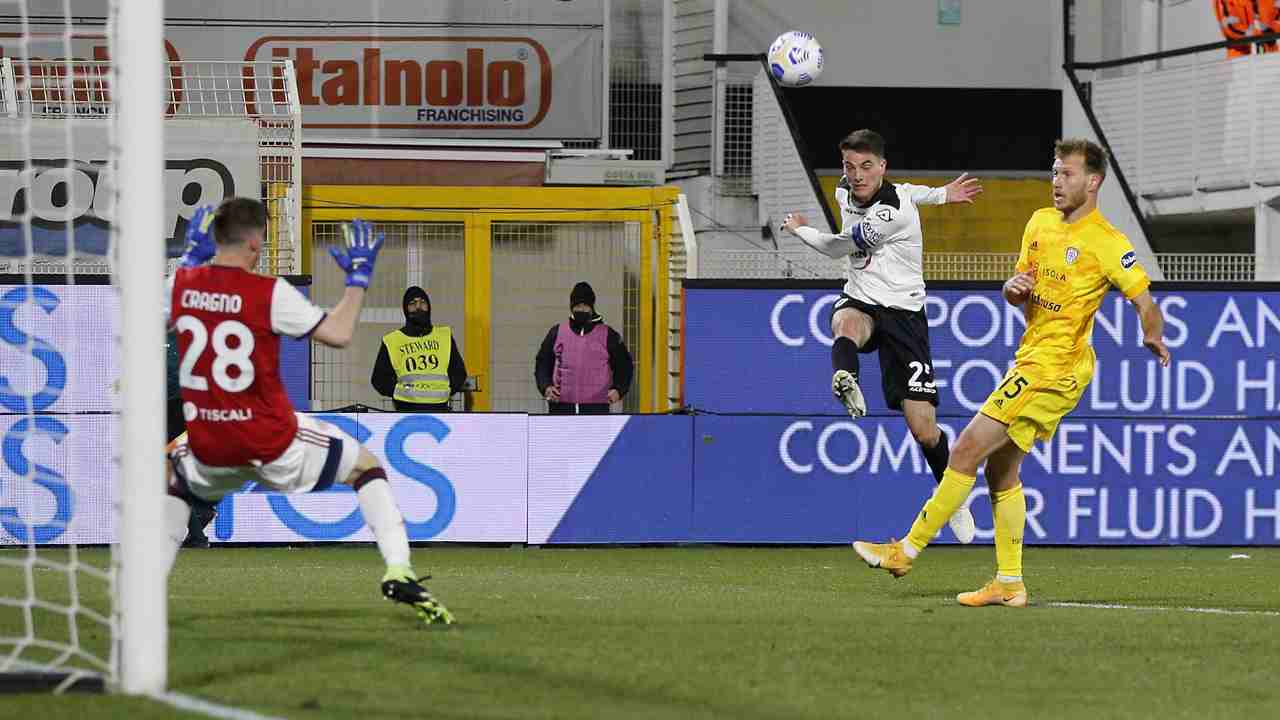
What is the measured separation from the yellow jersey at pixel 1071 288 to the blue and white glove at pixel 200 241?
A: 364cm

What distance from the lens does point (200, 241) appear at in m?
7.68

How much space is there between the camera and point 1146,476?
15.3 m

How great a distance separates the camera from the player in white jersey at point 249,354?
279 inches

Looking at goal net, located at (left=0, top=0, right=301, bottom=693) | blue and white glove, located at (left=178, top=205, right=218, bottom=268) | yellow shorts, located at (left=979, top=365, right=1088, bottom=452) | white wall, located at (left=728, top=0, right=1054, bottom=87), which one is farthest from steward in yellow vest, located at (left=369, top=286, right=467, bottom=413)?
white wall, located at (left=728, top=0, right=1054, bottom=87)

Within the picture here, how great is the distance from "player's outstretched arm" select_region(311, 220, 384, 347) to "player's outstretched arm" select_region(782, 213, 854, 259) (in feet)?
12.9

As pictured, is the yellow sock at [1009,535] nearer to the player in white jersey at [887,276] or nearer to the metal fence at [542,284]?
the player in white jersey at [887,276]

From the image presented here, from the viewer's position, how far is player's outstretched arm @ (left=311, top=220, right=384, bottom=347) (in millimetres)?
7027

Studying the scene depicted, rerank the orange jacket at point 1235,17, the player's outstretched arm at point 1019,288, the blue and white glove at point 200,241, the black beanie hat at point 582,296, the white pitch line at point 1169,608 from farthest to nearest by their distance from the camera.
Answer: the orange jacket at point 1235,17 → the black beanie hat at point 582,296 → the white pitch line at point 1169,608 → the player's outstretched arm at point 1019,288 → the blue and white glove at point 200,241

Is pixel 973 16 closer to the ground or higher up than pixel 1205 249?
higher up

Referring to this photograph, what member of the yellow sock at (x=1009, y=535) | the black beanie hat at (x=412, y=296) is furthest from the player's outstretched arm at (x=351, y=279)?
the black beanie hat at (x=412, y=296)

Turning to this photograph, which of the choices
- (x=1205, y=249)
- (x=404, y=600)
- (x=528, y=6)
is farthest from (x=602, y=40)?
(x=404, y=600)

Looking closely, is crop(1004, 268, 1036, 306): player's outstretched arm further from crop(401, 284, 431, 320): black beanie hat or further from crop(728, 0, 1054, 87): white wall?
crop(728, 0, 1054, 87): white wall

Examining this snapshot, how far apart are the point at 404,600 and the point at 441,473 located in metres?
7.73

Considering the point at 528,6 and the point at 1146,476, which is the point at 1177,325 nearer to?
the point at 1146,476
